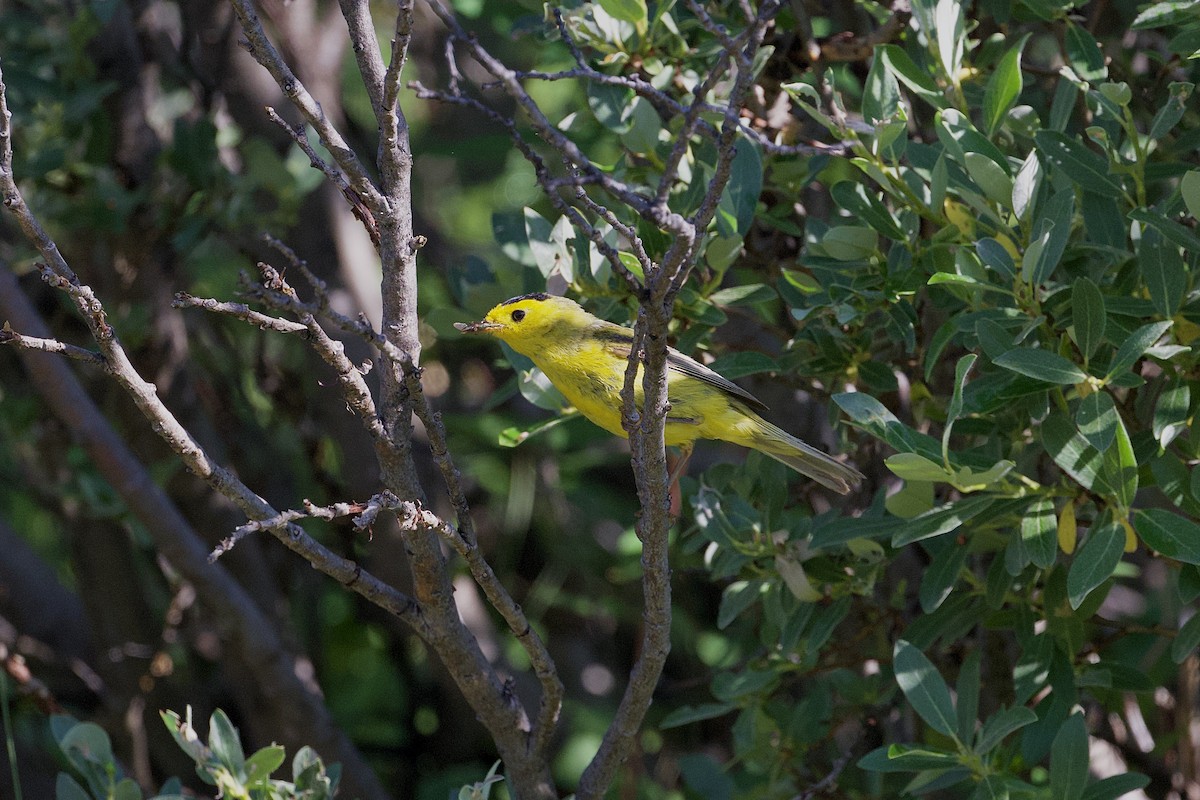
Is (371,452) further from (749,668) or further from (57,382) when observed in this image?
Result: (749,668)

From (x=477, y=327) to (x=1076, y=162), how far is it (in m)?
1.51

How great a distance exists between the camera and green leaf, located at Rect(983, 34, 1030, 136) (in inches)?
97.7

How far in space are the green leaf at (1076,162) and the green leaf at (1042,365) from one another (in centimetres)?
47

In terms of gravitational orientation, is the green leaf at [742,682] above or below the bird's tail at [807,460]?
below

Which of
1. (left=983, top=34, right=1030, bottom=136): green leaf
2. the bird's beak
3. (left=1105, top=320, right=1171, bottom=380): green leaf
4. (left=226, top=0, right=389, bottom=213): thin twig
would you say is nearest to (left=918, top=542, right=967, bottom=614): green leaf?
(left=1105, top=320, right=1171, bottom=380): green leaf

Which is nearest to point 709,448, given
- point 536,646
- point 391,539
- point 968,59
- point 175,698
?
point 391,539

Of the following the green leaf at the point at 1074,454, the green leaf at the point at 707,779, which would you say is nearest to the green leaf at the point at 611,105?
the green leaf at the point at 1074,454

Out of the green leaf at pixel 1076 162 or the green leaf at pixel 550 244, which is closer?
the green leaf at pixel 1076 162

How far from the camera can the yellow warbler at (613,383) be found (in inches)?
126

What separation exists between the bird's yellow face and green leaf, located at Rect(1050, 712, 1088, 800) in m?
1.58

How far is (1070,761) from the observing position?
2.41 m

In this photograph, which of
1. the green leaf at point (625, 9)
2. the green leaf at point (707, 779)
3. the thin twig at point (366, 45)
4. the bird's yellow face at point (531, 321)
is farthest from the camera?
A: the green leaf at point (707, 779)

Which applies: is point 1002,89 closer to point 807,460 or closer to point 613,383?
point 807,460

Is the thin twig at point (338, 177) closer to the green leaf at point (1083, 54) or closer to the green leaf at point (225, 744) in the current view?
the green leaf at point (225, 744)
